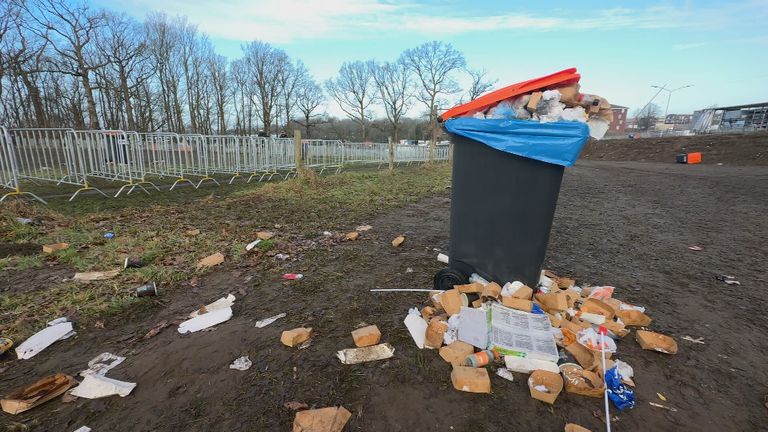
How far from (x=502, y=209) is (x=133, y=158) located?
30.9 ft

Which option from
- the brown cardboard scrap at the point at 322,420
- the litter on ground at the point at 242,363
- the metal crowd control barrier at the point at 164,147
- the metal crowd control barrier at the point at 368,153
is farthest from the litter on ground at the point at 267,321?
the metal crowd control barrier at the point at 368,153

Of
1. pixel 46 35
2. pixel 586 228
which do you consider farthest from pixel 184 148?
pixel 46 35

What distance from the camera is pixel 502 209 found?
2348 mm

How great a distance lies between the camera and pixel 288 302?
2725mm

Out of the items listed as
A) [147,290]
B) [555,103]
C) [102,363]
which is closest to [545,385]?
[555,103]

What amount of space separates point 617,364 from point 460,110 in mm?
1897

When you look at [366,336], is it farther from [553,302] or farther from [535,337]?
[553,302]

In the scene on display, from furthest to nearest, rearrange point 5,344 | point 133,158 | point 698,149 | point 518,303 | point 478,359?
point 698,149
point 133,158
point 518,303
point 5,344
point 478,359

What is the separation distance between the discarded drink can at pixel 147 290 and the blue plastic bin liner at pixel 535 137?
293 cm

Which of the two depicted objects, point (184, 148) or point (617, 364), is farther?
point (184, 148)

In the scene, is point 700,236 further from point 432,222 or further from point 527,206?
point 527,206

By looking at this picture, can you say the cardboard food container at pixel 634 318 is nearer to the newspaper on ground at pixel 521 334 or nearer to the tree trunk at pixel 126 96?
the newspaper on ground at pixel 521 334

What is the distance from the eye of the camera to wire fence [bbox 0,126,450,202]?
6.81m

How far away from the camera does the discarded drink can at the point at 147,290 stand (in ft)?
9.18
